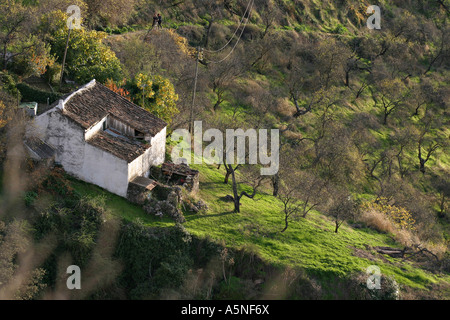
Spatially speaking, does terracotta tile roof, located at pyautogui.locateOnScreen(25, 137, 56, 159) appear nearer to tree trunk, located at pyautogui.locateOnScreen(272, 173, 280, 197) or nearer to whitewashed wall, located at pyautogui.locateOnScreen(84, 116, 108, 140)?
whitewashed wall, located at pyautogui.locateOnScreen(84, 116, 108, 140)

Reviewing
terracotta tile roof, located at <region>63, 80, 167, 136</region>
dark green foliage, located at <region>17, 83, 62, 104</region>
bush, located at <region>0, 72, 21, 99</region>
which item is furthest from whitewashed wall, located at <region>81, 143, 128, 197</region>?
bush, located at <region>0, 72, 21, 99</region>

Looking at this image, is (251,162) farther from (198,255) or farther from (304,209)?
(198,255)

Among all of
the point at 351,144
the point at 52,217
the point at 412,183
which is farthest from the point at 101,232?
the point at 412,183

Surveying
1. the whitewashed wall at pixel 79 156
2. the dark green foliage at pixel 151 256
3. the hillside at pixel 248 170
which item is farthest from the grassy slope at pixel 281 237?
the dark green foliage at pixel 151 256

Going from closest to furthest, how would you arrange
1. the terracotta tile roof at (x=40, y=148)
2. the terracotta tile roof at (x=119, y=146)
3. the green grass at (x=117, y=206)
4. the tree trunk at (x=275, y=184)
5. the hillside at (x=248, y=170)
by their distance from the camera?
1. the hillside at (x=248, y=170)
2. the green grass at (x=117, y=206)
3. the terracotta tile roof at (x=40, y=148)
4. the terracotta tile roof at (x=119, y=146)
5. the tree trunk at (x=275, y=184)

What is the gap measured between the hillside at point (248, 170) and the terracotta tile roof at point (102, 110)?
2948 millimetres

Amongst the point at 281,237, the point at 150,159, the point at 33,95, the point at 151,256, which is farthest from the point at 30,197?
the point at 281,237

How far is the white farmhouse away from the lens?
88.8ft

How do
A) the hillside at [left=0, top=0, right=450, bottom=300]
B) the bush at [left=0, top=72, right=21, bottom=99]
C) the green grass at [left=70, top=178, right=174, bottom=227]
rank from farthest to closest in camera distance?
the bush at [left=0, top=72, right=21, bottom=99] < the green grass at [left=70, top=178, right=174, bottom=227] < the hillside at [left=0, top=0, right=450, bottom=300]

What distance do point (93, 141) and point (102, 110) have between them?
2.70m

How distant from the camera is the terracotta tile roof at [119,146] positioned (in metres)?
27.1

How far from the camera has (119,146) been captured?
2786cm

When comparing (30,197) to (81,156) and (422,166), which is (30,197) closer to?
(81,156)

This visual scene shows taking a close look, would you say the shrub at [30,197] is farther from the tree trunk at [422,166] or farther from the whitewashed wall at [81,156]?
the tree trunk at [422,166]
